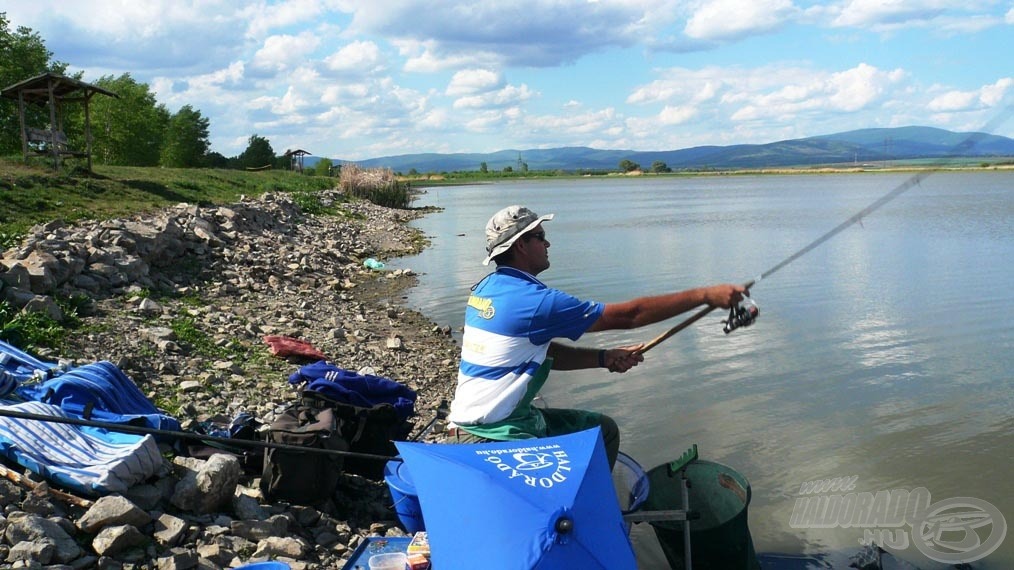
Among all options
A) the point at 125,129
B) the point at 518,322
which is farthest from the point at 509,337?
the point at 125,129

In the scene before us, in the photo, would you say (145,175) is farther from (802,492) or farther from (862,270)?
(802,492)

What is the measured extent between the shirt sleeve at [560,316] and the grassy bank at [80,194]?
11.0 metres

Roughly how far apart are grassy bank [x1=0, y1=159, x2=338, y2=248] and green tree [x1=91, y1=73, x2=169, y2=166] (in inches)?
1240

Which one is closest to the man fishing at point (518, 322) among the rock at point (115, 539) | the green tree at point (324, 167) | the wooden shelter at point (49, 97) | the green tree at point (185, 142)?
the rock at point (115, 539)

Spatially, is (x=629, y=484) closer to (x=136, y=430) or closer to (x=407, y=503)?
(x=407, y=503)

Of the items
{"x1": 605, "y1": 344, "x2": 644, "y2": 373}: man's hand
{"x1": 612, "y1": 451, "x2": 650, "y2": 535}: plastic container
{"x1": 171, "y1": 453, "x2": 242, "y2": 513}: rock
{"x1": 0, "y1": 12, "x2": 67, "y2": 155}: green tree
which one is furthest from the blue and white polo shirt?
{"x1": 0, "y1": 12, "x2": 67, "y2": 155}: green tree

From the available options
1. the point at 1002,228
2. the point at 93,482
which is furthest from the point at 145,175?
the point at 1002,228

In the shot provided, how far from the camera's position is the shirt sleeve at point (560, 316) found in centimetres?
415

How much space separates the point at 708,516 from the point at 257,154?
259 feet

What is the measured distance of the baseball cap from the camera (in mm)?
4430

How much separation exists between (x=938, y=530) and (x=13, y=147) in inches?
2090

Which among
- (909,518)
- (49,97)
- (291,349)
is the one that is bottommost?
(909,518)

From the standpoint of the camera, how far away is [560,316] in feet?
13.6

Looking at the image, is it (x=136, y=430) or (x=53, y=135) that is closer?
(x=136, y=430)
